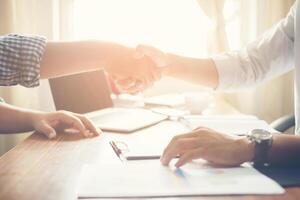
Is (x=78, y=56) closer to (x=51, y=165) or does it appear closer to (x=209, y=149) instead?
(x=51, y=165)

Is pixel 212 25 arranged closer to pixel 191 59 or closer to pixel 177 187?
pixel 191 59

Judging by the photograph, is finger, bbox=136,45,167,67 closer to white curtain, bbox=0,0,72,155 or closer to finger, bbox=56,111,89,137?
finger, bbox=56,111,89,137

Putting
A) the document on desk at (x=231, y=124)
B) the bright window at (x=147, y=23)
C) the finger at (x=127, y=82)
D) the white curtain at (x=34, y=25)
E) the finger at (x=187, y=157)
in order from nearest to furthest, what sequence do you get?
1. the finger at (x=187, y=157)
2. the document on desk at (x=231, y=124)
3. the finger at (x=127, y=82)
4. the white curtain at (x=34, y=25)
5. the bright window at (x=147, y=23)

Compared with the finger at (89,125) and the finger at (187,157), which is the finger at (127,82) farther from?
the finger at (187,157)

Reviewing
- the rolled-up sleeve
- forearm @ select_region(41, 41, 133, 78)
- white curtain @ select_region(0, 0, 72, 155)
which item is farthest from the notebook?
white curtain @ select_region(0, 0, 72, 155)

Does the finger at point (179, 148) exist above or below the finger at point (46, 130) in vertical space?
above

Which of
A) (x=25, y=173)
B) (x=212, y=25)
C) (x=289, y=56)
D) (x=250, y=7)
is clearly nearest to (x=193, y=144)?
(x=25, y=173)

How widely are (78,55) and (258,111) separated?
137 cm

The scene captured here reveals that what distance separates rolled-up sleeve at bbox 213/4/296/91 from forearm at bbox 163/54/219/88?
0.03 metres

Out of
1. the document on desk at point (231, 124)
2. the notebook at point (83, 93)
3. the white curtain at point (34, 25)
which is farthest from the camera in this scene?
the white curtain at point (34, 25)

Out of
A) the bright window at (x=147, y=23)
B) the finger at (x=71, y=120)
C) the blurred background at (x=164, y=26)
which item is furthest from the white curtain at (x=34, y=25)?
the finger at (x=71, y=120)

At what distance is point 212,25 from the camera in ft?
7.73

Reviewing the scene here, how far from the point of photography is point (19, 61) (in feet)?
3.94

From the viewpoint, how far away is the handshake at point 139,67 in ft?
5.10
